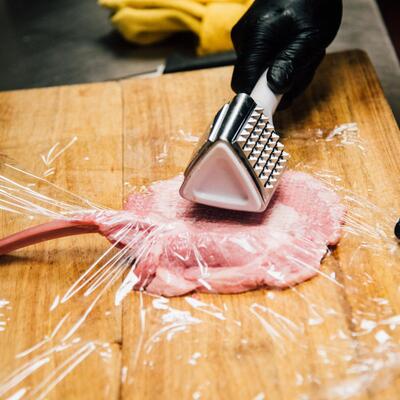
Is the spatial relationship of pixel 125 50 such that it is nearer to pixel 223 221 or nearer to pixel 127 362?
pixel 223 221

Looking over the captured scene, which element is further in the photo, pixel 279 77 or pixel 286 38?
pixel 286 38

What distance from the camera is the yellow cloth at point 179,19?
1.55 meters

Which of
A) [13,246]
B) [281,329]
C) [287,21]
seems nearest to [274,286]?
[281,329]

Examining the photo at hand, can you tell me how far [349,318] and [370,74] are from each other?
25.2 inches

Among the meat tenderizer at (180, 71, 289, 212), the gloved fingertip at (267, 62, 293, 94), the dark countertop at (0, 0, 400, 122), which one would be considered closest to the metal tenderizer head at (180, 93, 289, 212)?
the meat tenderizer at (180, 71, 289, 212)

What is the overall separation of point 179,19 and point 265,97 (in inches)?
22.4

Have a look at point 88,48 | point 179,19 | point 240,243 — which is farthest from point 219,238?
point 88,48

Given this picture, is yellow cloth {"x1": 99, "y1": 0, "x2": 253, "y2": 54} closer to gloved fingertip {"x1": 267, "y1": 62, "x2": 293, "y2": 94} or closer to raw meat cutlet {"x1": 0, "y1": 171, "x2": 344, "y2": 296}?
gloved fingertip {"x1": 267, "y1": 62, "x2": 293, "y2": 94}

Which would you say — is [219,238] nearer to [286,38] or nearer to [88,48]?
[286,38]

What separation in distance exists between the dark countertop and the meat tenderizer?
568mm

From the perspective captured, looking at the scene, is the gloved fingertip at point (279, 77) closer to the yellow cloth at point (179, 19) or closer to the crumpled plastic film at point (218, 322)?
the crumpled plastic film at point (218, 322)

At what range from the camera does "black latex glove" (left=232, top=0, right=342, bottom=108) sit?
1.22m

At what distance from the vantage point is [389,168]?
1.13 metres

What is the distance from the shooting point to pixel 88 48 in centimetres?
176
